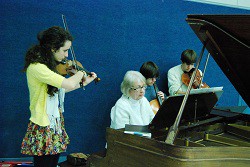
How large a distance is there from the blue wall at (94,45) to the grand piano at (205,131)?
→ 1393mm

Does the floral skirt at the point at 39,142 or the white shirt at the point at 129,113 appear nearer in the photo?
the floral skirt at the point at 39,142

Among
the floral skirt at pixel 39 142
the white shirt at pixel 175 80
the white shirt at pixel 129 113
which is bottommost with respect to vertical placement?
the floral skirt at pixel 39 142

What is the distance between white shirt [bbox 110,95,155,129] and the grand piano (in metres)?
0.51

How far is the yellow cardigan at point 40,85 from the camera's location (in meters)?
1.99

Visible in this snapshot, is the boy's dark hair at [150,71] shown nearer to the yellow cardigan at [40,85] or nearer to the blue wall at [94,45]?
the blue wall at [94,45]

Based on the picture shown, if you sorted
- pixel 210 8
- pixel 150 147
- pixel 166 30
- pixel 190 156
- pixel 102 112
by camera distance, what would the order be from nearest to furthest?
pixel 190 156 < pixel 150 147 < pixel 102 112 < pixel 166 30 < pixel 210 8

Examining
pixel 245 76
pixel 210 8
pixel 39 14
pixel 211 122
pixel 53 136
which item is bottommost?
pixel 53 136

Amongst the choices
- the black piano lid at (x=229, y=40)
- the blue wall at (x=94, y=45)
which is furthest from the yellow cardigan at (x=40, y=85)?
the black piano lid at (x=229, y=40)

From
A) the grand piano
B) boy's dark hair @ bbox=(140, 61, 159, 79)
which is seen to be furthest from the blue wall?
the grand piano

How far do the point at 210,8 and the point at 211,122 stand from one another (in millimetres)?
2334

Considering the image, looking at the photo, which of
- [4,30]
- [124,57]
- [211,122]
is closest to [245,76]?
[211,122]

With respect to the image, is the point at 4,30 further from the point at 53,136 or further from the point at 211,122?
the point at 211,122

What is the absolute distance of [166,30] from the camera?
3.64 meters

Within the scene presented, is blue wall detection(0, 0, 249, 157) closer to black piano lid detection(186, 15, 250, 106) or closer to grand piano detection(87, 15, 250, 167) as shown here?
grand piano detection(87, 15, 250, 167)
